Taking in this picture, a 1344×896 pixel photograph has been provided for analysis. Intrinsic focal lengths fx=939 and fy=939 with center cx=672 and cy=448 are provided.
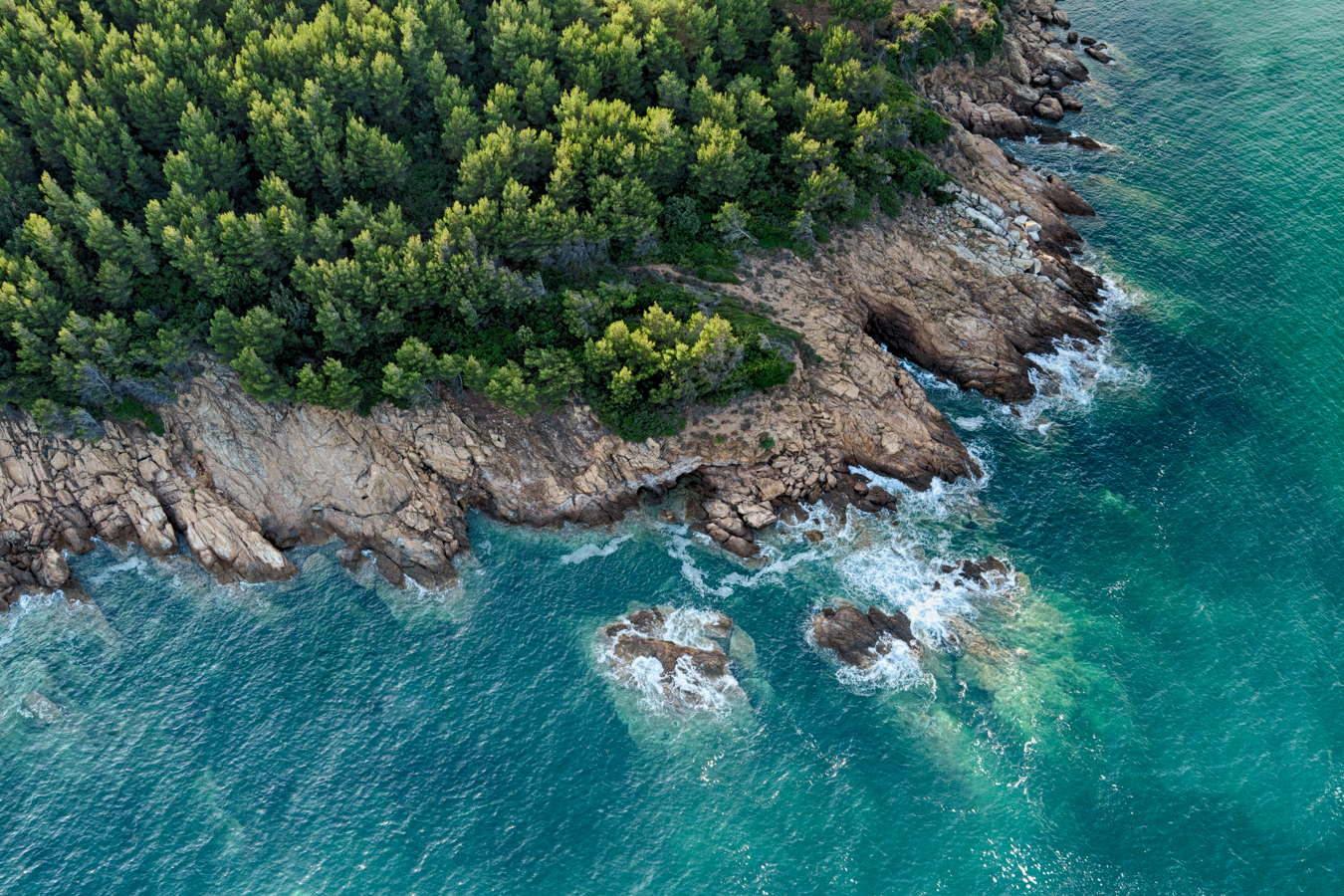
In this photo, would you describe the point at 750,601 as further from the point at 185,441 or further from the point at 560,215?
the point at 185,441

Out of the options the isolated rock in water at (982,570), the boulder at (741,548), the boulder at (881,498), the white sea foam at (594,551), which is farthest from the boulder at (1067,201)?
the white sea foam at (594,551)

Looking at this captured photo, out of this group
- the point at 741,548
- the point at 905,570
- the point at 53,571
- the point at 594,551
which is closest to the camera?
the point at 53,571

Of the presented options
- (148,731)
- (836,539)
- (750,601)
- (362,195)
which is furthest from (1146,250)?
(148,731)

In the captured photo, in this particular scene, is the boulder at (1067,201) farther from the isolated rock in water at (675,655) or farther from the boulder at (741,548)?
the isolated rock in water at (675,655)

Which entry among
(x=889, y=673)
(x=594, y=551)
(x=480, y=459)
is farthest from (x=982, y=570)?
(x=480, y=459)

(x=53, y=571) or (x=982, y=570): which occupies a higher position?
(x=53, y=571)

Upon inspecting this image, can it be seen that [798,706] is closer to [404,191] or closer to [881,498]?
[881,498]
